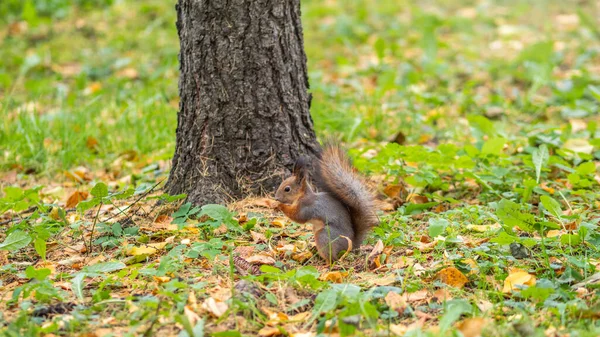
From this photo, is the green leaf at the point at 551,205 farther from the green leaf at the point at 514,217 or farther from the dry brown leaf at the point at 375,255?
the dry brown leaf at the point at 375,255

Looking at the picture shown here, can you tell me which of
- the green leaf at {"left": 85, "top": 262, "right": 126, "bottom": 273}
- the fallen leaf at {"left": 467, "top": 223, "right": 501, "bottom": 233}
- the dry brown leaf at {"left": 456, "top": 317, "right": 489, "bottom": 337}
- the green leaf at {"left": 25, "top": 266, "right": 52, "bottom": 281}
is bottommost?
the fallen leaf at {"left": 467, "top": 223, "right": 501, "bottom": 233}

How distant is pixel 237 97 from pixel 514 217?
1442 mm

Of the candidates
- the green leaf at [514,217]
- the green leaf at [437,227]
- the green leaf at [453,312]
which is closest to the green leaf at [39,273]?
the green leaf at [453,312]

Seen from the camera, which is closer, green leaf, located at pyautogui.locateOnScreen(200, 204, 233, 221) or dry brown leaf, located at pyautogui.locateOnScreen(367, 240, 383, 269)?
dry brown leaf, located at pyautogui.locateOnScreen(367, 240, 383, 269)

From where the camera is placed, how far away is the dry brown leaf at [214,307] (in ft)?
7.74

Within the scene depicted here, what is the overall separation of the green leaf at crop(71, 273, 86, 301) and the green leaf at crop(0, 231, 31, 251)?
1.42ft

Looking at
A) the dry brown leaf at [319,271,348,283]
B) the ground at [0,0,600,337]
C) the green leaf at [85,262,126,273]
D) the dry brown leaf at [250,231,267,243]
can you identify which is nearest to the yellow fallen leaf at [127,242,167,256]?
the ground at [0,0,600,337]

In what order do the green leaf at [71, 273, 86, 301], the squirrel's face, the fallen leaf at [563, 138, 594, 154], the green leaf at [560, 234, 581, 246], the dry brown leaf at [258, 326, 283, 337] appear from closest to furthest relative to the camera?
the dry brown leaf at [258, 326, 283, 337]
the green leaf at [71, 273, 86, 301]
the green leaf at [560, 234, 581, 246]
the squirrel's face
the fallen leaf at [563, 138, 594, 154]

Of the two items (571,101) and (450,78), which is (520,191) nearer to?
(571,101)

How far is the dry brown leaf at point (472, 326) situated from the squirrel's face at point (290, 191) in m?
1.08

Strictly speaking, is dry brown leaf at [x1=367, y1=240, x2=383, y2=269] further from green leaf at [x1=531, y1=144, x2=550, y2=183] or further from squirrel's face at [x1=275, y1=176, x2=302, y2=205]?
green leaf at [x1=531, y1=144, x2=550, y2=183]

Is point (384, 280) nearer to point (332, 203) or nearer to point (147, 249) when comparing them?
point (332, 203)

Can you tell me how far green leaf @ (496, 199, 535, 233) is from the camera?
9.54 ft

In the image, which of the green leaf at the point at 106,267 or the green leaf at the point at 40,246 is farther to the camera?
the green leaf at the point at 40,246
